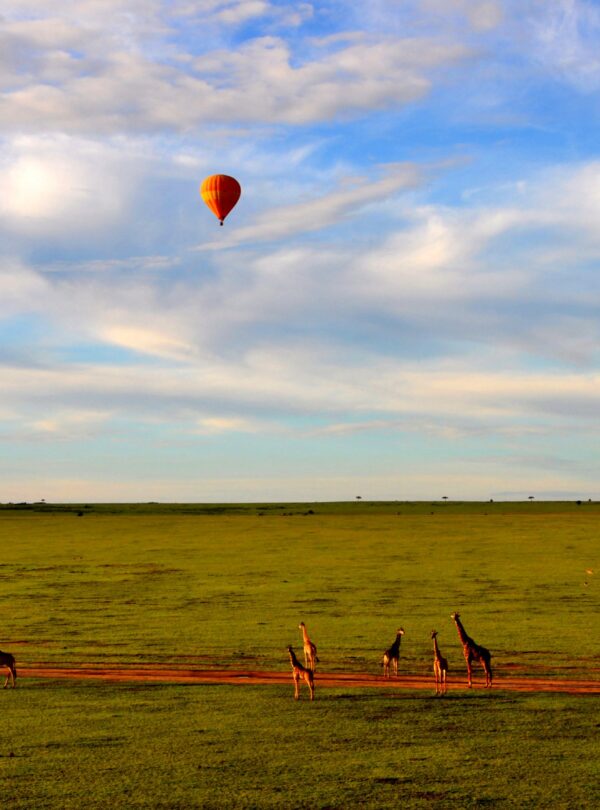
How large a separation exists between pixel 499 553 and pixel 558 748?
4216 centimetres

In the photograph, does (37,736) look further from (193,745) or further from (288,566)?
(288,566)

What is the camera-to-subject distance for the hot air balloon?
50.5 metres

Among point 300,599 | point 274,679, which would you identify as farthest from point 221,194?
point 274,679

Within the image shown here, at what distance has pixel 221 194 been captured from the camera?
50500 millimetres

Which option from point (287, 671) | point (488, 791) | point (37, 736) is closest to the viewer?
point (488, 791)

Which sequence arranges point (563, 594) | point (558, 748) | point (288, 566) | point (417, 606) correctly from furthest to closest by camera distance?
point (288, 566), point (563, 594), point (417, 606), point (558, 748)

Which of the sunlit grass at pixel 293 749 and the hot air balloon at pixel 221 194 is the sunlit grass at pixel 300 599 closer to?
the sunlit grass at pixel 293 749

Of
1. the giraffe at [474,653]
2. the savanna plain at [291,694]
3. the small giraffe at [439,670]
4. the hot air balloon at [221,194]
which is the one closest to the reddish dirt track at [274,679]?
the savanna plain at [291,694]

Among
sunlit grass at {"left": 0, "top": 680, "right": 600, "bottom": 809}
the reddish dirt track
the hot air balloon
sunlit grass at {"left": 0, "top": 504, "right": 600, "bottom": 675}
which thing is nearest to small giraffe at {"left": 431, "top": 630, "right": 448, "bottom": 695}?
sunlit grass at {"left": 0, "top": 680, "right": 600, "bottom": 809}

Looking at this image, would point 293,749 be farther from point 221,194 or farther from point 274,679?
point 221,194

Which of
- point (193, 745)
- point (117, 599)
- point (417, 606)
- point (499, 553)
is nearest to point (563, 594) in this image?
point (417, 606)

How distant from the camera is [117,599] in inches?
1416

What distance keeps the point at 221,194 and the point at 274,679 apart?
34.8 metres

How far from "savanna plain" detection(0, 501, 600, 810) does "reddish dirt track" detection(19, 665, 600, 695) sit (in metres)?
0.18
